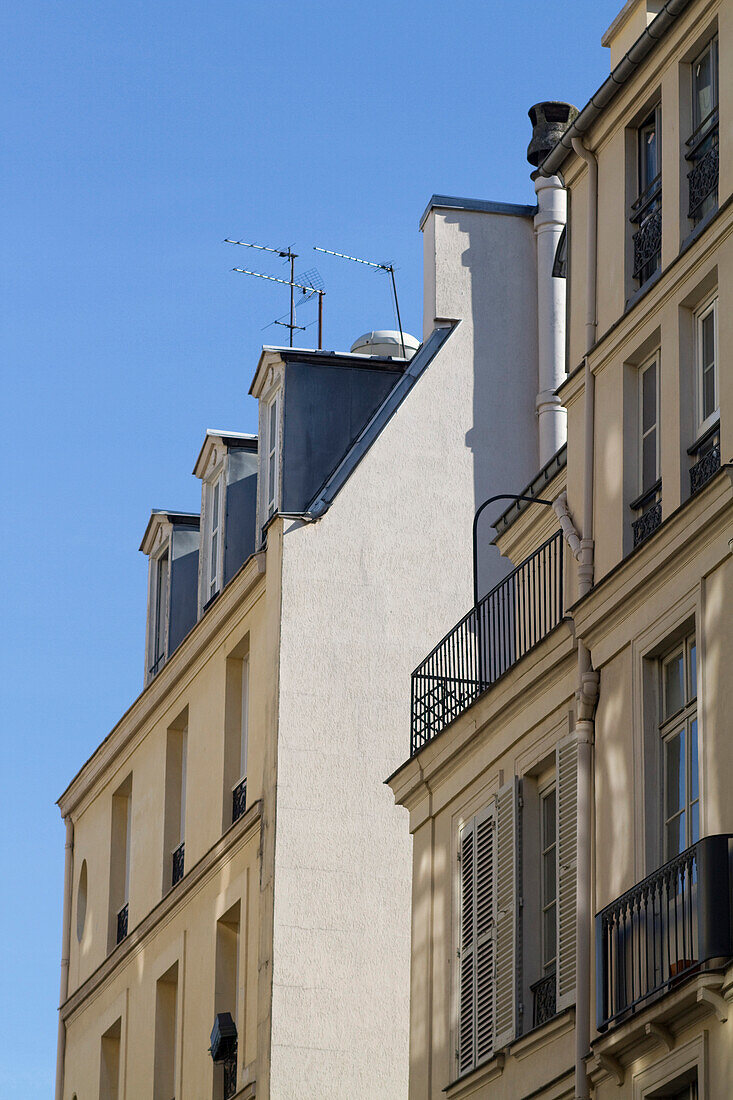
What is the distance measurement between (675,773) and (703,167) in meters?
4.79

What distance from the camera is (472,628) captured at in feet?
78.3

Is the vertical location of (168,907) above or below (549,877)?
above

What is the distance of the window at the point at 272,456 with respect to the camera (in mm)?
28891

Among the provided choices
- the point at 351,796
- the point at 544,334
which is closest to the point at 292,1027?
the point at 351,796

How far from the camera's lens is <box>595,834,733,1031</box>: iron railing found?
634 inches

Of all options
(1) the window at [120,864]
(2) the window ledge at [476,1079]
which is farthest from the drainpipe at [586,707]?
(1) the window at [120,864]

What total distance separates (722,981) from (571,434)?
628 centimetres

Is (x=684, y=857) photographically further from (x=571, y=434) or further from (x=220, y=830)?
(x=220, y=830)

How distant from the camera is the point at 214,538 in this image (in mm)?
31141

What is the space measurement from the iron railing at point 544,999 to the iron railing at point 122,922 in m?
13.5

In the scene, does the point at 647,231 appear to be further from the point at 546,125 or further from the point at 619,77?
the point at 546,125

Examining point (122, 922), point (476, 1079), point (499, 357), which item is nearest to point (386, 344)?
point (499, 357)

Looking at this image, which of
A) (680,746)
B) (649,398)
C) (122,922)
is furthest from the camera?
(122,922)

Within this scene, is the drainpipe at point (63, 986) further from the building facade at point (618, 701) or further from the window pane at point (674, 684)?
the window pane at point (674, 684)
